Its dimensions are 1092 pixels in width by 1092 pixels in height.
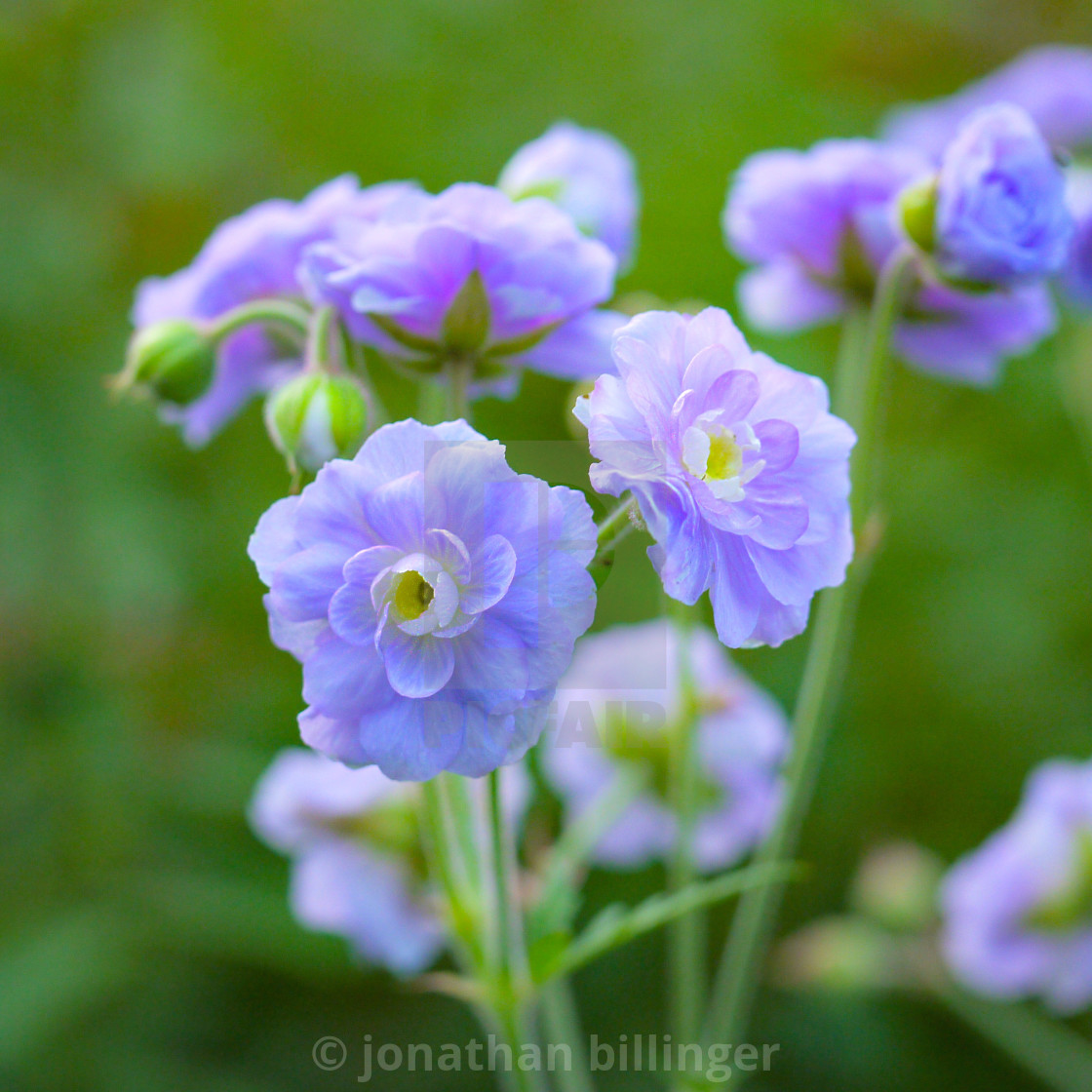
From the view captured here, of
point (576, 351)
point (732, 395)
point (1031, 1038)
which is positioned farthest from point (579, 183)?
point (1031, 1038)

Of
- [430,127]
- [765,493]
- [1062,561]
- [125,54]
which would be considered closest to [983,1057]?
[1062,561]

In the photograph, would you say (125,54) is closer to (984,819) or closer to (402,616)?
(402,616)

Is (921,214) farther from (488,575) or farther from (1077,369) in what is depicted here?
(1077,369)

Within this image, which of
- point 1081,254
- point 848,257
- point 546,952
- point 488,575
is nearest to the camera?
point 488,575

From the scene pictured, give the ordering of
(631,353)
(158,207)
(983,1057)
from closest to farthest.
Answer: (631,353)
(983,1057)
(158,207)

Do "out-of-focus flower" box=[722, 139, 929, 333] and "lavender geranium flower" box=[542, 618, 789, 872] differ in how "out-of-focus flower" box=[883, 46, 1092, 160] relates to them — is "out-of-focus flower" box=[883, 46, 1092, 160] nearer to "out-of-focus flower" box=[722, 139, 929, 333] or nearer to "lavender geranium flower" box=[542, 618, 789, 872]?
"out-of-focus flower" box=[722, 139, 929, 333]
